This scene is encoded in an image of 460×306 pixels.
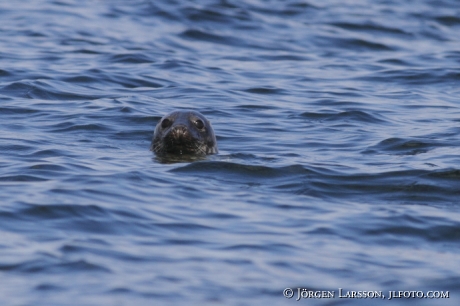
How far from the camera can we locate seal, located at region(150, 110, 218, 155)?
39.8 feet

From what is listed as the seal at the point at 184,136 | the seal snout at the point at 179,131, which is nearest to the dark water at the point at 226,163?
the seal at the point at 184,136

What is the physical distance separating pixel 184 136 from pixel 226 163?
76 centimetres

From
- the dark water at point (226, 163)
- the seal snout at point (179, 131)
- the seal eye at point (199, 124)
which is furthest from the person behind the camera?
the seal eye at point (199, 124)

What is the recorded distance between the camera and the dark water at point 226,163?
7.73 m

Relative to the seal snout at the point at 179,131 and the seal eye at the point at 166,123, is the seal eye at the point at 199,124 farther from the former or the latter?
the seal eye at the point at 166,123

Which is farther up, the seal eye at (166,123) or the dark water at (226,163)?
the seal eye at (166,123)

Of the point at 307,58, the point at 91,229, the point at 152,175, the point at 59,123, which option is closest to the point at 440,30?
the point at 307,58

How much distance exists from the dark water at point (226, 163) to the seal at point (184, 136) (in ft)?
0.84

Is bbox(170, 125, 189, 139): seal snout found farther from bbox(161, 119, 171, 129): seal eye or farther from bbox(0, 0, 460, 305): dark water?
bbox(0, 0, 460, 305): dark water

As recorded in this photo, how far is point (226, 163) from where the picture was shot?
11.6 m

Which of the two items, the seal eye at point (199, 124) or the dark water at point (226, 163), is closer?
the dark water at point (226, 163)

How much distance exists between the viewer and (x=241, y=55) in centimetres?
2081

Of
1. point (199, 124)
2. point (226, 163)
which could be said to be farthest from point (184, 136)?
point (226, 163)

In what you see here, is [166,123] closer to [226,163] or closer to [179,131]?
[179,131]
